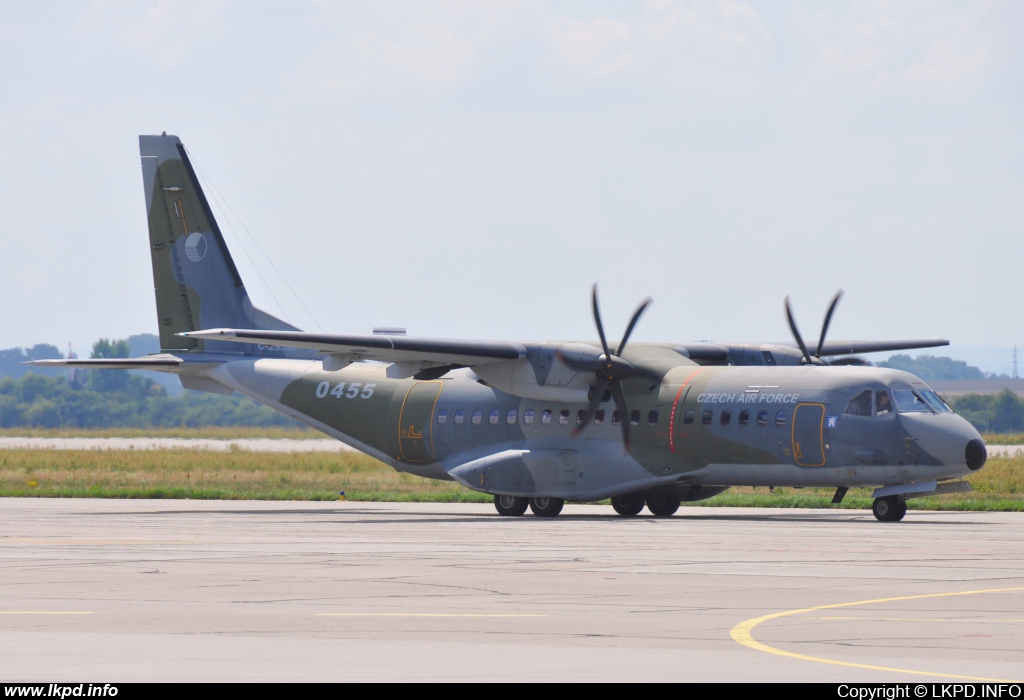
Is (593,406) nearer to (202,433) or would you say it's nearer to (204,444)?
(204,444)

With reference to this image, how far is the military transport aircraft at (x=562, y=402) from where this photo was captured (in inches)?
1094

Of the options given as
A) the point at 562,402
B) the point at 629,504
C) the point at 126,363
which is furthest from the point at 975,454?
the point at 126,363

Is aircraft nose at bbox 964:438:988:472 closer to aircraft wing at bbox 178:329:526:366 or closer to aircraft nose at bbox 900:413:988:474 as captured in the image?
aircraft nose at bbox 900:413:988:474

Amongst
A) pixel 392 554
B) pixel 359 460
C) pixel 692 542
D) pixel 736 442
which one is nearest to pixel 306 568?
pixel 392 554

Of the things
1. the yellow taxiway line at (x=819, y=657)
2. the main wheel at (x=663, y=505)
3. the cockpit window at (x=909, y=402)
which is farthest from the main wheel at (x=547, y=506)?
the yellow taxiway line at (x=819, y=657)

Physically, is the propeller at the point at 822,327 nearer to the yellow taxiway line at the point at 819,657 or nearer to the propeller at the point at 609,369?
the propeller at the point at 609,369

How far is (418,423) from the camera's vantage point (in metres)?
33.3

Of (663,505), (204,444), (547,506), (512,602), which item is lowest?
(204,444)

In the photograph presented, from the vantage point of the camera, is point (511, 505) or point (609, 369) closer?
point (609, 369)

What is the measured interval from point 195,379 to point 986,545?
20.9m

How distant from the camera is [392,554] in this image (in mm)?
20484

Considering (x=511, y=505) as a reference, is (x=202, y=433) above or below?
below

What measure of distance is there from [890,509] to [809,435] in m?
1.99

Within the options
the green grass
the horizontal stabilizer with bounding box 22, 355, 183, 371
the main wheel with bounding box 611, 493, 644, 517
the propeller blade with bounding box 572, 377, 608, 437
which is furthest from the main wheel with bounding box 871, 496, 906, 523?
the green grass
